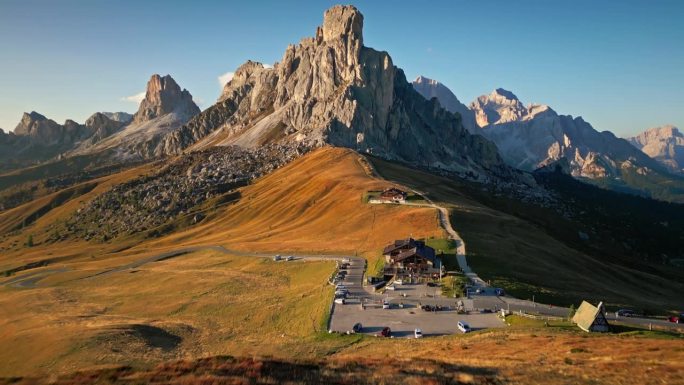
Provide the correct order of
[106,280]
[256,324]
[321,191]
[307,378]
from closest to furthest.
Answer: [307,378] → [256,324] → [106,280] → [321,191]

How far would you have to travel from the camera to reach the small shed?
166ft

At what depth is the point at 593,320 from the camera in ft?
165

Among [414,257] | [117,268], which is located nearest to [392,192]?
[414,257]

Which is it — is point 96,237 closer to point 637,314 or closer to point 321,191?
point 321,191

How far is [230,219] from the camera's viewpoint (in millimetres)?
174625

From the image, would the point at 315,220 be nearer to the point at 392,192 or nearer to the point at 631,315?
the point at 392,192

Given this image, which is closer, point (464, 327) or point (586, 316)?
point (586, 316)

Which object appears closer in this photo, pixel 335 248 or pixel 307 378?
pixel 307 378

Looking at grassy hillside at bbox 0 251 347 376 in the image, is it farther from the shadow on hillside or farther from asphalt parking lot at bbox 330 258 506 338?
the shadow on hillside

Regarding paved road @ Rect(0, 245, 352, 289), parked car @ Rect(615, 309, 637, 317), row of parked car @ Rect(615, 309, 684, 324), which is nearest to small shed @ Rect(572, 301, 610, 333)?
row of parked car @ Rect(615, 309, 684, 324)

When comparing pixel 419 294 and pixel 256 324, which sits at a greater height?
pixel 419 294

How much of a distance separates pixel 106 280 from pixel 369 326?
8564 cm

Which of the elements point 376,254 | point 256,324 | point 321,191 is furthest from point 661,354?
point 321,191

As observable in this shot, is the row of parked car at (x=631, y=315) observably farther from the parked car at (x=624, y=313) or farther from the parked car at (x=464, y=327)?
the parked car at (x=464, y=327)
